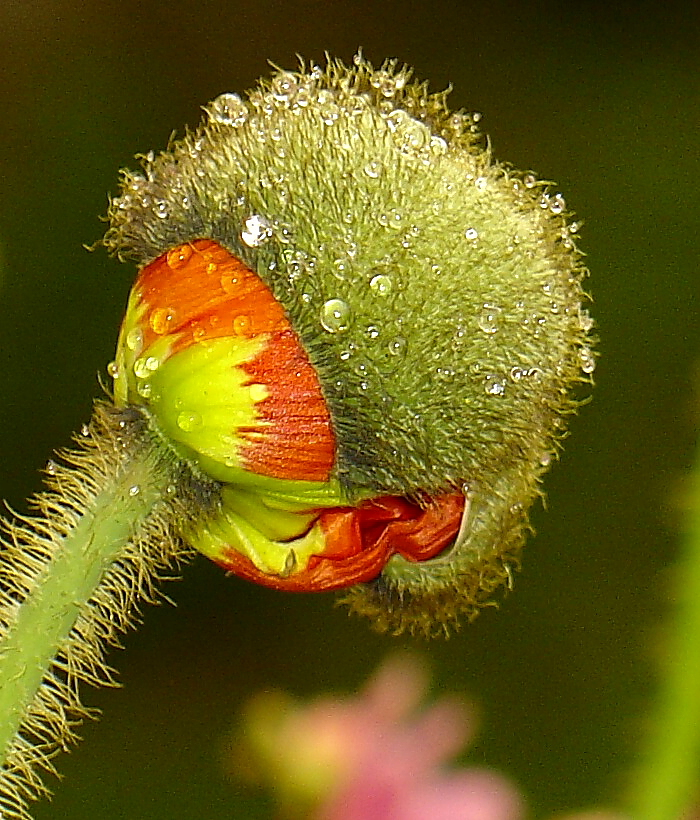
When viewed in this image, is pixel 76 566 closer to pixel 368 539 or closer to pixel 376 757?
pixel 368 539

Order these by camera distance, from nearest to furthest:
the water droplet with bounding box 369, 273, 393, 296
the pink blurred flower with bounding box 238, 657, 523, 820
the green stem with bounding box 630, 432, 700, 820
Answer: the water droplet with bounding box 369, 273, 393, 296 < the green stem with bounding box 630, 432, 700, 820 < the pink blurred flower with bounding box 238, 657, 523, 820

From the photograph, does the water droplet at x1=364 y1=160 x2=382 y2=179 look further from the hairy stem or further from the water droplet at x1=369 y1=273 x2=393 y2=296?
the hairy stem

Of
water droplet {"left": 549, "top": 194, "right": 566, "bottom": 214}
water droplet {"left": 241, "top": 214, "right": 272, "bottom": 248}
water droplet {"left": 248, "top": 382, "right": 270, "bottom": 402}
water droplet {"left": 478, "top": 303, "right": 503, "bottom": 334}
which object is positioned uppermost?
water droplet {"left": 549, "top": 194, "right": 566, "bottom": 214}

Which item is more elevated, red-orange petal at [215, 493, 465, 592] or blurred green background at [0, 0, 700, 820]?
blurred green background at [0, 0, 700, 820]

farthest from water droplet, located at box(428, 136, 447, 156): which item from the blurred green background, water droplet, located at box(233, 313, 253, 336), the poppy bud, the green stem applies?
the blurred green background

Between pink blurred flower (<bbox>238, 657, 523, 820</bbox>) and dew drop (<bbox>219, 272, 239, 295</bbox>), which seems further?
pink blurred flower (<bbox>238, 657, 523, 820</bbox>)

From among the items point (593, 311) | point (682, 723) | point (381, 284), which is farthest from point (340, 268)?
point (593, 311)

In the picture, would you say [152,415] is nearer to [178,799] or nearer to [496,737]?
[178,799]

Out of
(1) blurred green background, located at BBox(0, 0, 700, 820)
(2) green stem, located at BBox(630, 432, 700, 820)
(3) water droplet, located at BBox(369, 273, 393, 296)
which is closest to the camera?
(3) water droplet, located at BBox(369, 273, 393, 296)
